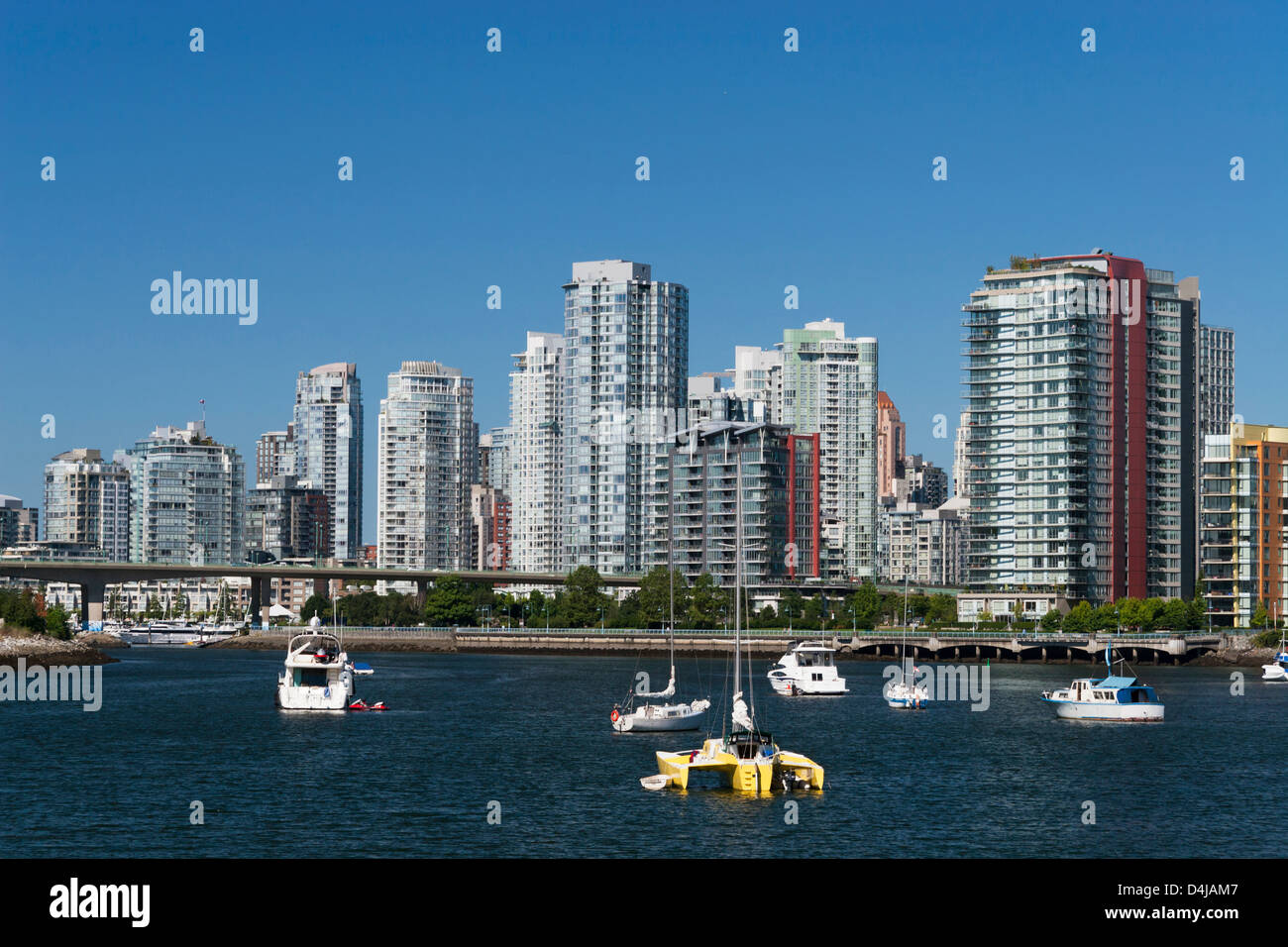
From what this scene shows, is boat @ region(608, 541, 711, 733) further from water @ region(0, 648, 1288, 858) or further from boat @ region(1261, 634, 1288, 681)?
boat @ region(1261, 634, 1288, 681)

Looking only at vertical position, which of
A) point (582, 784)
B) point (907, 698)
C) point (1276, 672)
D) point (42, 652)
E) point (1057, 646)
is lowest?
point (1057, 646)

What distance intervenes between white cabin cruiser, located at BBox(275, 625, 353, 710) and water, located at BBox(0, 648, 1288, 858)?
1.75 m

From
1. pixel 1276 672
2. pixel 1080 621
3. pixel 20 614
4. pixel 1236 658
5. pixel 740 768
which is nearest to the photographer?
pixel 740 768

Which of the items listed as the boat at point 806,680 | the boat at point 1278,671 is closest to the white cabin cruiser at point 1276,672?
the boat at point 1278,671

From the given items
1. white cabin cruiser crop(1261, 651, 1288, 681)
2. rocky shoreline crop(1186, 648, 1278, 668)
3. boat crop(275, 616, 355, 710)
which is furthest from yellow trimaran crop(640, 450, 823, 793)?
rocky shoreline crop(1186, 648, 1278, 668)

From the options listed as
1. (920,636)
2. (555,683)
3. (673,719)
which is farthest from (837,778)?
(920,636)

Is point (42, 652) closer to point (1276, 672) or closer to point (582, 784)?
point (582, 784)

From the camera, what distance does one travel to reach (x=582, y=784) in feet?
213

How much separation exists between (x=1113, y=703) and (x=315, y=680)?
52679mm

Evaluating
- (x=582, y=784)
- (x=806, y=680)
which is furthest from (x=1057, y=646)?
(x=582, y=784)
